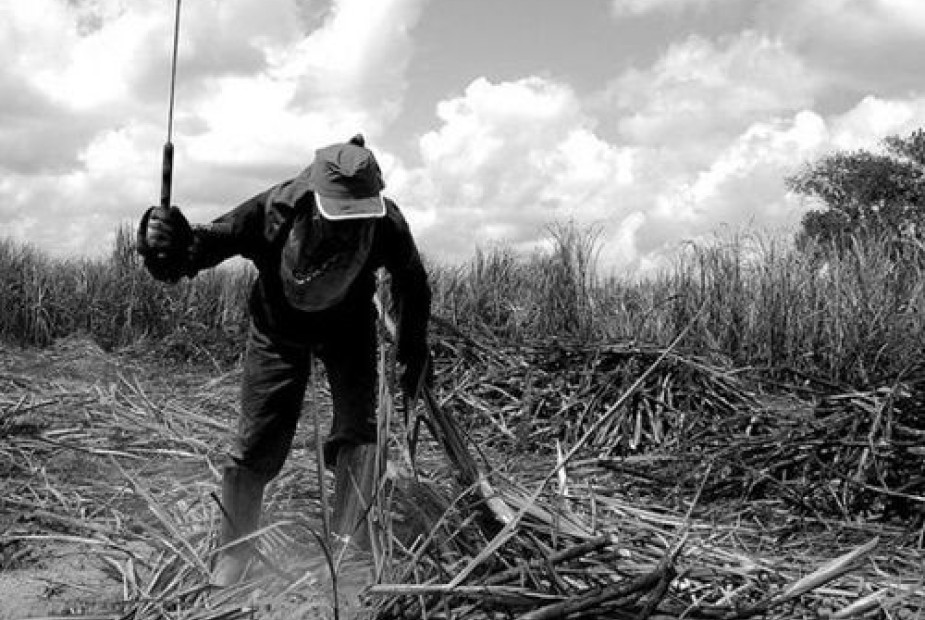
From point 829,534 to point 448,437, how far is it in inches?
70.9

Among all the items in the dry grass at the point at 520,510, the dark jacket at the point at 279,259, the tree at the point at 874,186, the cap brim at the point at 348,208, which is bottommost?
the dry grass at the point at 520,510

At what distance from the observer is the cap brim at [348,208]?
9.72ft

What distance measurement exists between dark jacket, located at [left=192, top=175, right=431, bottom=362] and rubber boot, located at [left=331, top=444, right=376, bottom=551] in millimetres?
340

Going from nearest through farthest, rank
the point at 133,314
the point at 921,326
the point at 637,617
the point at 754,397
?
the point at 637,617 < the point at 754,397 < the point at 921,326 < the point at 133,314

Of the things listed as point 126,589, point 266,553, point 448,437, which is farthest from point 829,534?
point 126,589

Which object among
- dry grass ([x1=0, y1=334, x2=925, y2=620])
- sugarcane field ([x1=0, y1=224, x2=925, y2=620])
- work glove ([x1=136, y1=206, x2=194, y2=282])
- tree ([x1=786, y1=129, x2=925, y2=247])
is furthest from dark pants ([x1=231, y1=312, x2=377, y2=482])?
tree ([x1=786, y1=129, x2=925, y2=247])

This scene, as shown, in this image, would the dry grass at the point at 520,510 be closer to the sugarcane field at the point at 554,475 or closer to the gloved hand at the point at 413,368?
the sugarcane field at the point at 554,475

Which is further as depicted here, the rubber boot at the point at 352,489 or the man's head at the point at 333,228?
the rubber boot at the point at 352,489

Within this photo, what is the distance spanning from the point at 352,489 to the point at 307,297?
0.67m

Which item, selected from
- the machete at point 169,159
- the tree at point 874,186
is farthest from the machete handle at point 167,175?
the tree at point 874,186

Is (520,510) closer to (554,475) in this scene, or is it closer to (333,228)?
(554,475)

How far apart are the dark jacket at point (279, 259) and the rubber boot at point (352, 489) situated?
340 millimetres

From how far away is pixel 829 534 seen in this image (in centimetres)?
406

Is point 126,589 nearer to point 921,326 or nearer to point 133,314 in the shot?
point 921,326
